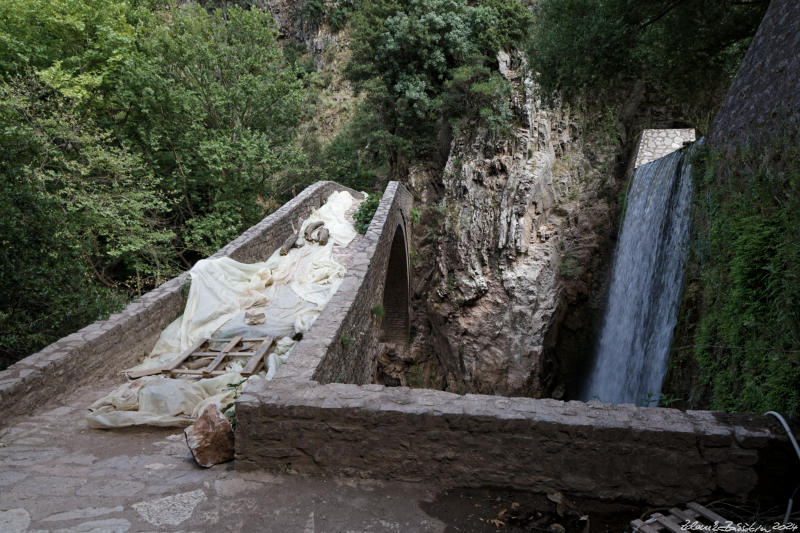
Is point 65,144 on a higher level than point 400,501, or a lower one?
higher

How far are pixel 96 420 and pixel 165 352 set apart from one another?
154cm

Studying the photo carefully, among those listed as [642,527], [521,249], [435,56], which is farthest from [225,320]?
[435,56]

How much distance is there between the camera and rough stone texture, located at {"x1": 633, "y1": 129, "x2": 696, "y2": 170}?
9883 mm

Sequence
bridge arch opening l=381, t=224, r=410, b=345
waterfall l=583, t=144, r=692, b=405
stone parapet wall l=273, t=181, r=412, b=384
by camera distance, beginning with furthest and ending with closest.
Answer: bridge arch opening l=381, t=224, r=410, b=345, waterfall l=583, t=144, r=692, b=405, stone parapet wall l=273, t=181, r=412, b=384

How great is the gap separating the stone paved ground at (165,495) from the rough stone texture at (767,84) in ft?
15.0

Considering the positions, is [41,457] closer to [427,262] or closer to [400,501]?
[400,501]

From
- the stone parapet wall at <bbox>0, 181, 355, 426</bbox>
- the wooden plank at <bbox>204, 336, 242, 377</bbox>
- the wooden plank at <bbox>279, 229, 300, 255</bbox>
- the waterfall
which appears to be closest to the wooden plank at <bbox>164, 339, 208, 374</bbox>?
the wooden plank at <bbox>204, 336, 242, 377</bbox>

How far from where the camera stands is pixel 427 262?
1368 centimetres

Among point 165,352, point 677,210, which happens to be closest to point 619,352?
point 677,210

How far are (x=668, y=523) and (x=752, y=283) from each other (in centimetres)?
239

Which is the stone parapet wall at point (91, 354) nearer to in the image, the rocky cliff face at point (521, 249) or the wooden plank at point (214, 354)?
the wooden plank at point (214, 354)

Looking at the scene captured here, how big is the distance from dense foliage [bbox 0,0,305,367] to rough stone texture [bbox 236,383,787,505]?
697 cm

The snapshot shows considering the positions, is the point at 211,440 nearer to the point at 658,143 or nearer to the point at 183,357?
the point at 183,357

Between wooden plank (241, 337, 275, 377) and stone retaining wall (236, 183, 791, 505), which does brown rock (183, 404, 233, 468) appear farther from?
wooden plank (241, 337, 275, 377)
